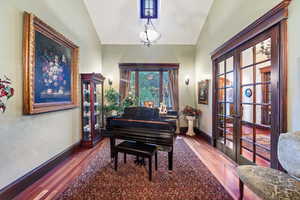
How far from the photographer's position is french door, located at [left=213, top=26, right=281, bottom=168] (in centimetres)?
204

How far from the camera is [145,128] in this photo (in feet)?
8.50

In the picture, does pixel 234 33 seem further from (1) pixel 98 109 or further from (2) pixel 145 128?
(1) pixel 98 109

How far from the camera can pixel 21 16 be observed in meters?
1.99

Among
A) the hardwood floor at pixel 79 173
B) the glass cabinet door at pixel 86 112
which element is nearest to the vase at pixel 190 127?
the hardwood floor at pixel 79 173


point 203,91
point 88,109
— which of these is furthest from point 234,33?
point 88,109

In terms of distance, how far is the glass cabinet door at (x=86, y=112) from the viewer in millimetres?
3809

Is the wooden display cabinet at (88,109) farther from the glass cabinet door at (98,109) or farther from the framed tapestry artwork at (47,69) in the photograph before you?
the framed tapestry artwork at (47,69)

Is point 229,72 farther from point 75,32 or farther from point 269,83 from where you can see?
point 75,32

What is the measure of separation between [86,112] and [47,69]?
164cm

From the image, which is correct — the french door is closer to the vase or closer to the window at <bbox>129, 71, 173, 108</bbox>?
the vase

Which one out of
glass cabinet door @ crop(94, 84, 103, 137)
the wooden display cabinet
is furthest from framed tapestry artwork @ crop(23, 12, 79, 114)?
glass cabinet door @ crop(94, 84, 103, 137)

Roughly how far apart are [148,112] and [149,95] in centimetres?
262

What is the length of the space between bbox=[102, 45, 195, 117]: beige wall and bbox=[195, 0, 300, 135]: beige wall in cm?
38

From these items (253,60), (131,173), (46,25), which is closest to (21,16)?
(46,25)
